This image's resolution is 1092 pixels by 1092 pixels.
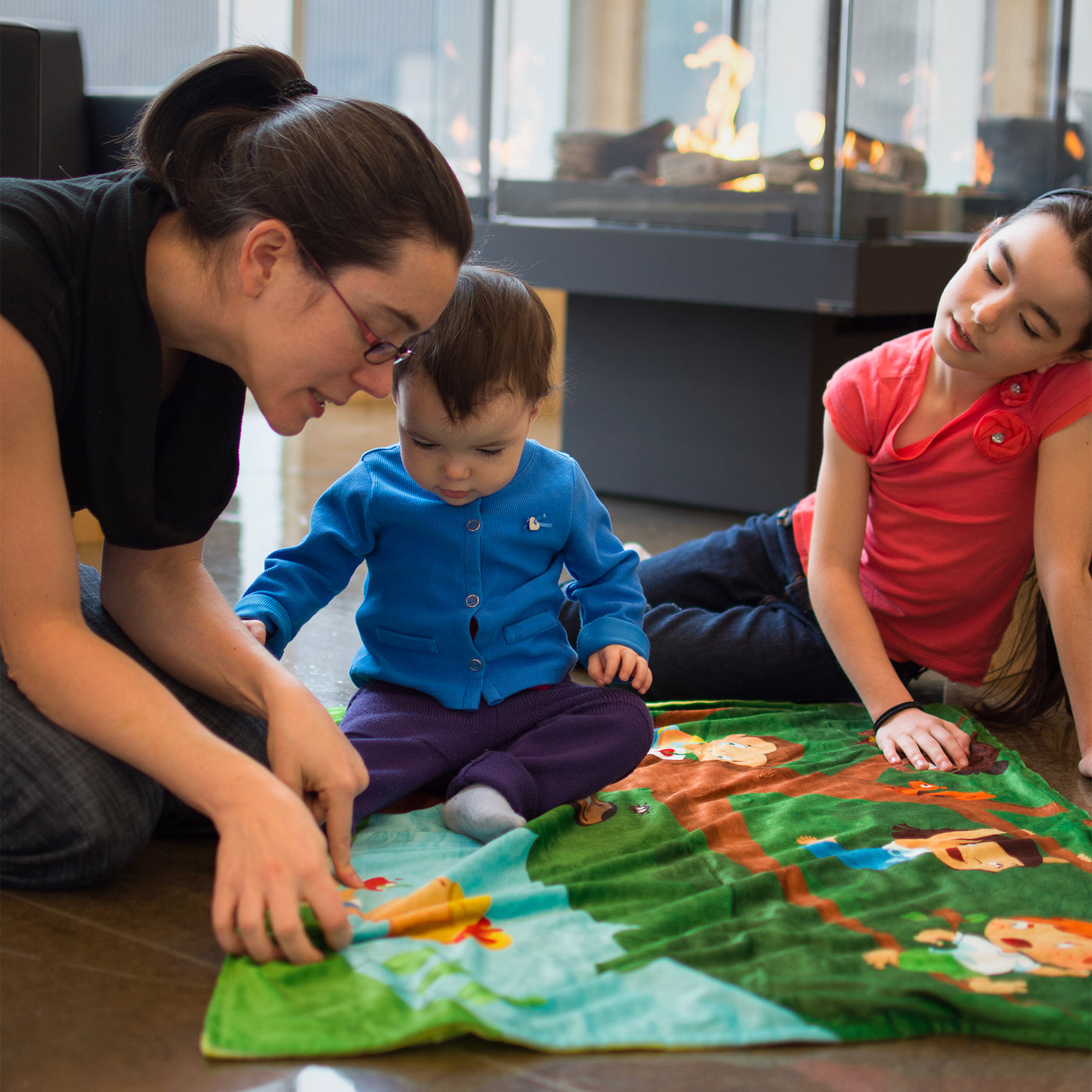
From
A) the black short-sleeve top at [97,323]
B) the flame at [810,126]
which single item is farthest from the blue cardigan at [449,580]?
the flame at [810,126]

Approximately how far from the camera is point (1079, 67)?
3.14m

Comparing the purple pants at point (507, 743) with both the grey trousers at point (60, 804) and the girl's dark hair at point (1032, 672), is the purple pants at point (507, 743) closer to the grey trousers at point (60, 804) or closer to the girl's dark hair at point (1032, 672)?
the grey trousers at point (60, 804)

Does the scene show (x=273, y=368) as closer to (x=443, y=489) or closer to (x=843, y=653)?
(x=443, y=489)

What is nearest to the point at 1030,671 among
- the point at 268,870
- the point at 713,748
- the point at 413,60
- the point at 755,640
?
the point at 755,640

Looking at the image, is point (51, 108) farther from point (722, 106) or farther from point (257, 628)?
point (257, 628)

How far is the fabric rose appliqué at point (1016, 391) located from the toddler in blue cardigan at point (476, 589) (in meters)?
0.54

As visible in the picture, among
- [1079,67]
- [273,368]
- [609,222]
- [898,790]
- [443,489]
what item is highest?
[1079,67]

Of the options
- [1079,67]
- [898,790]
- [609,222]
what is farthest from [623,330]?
[898,790]

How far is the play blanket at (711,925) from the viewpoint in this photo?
893 mm

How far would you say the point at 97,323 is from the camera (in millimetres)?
1029

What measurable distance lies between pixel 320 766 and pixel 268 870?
0.49 ft

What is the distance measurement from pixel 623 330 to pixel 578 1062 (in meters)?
2.33

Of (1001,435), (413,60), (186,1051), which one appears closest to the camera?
(186,1051)

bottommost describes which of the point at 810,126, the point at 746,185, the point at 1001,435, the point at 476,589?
the point at 476,589
